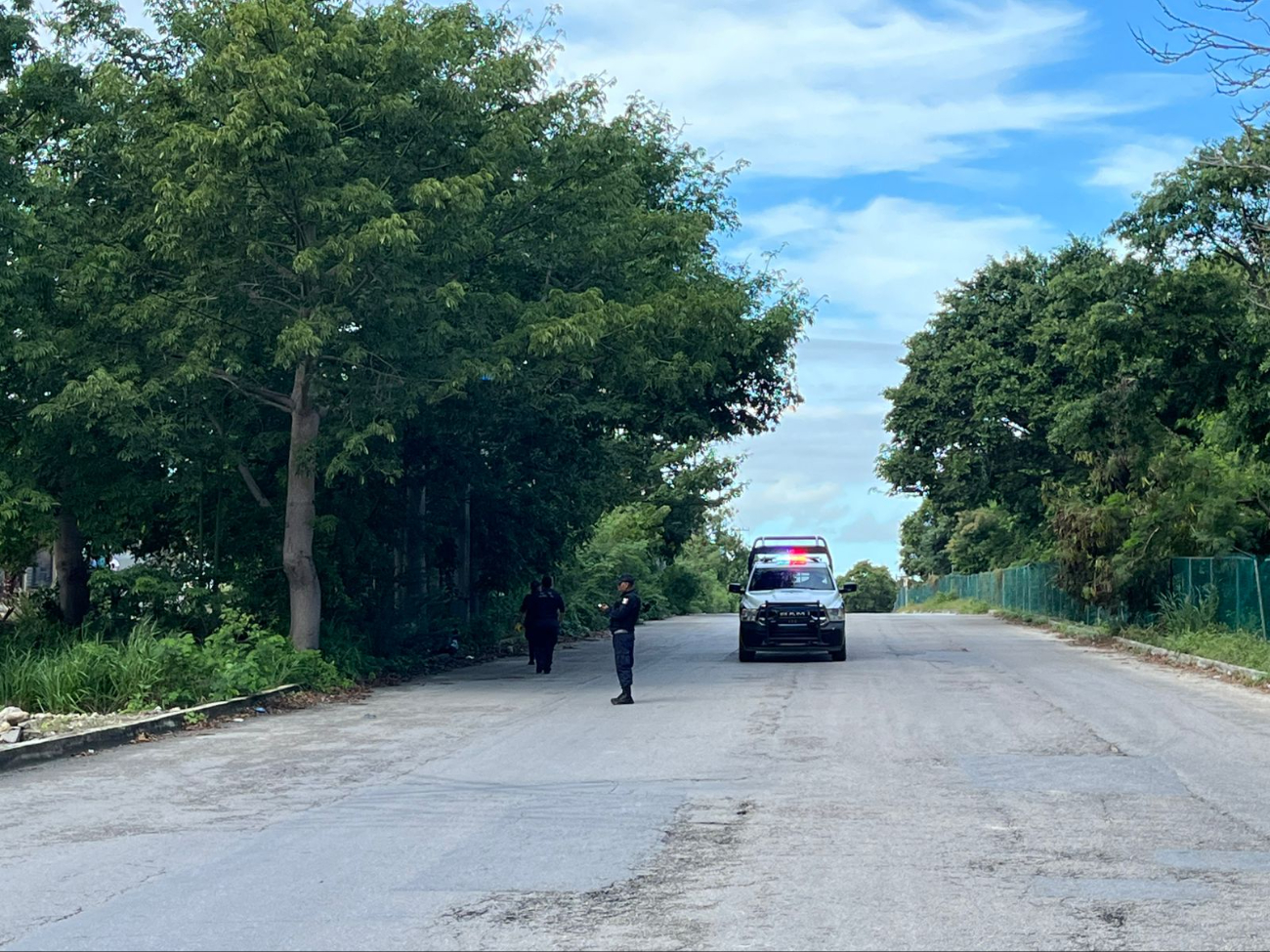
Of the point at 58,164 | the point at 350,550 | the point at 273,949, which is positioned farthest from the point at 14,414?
the point at 273,949

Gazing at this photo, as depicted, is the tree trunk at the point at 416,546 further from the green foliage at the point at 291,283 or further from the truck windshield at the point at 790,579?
the truck windshield at the point at 790,579

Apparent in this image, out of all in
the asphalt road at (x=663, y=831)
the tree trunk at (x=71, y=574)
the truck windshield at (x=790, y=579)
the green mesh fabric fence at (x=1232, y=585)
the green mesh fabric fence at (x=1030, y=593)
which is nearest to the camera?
the asphalt road at (x=663, y=831)

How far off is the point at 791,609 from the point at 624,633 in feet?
27.9

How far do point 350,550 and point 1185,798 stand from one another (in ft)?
56.7

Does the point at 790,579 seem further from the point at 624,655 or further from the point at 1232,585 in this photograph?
the point at 624,655

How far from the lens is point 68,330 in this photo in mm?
22094

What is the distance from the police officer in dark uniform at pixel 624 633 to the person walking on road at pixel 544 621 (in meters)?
6.05

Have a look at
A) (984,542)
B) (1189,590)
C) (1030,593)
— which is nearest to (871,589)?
(984,542)

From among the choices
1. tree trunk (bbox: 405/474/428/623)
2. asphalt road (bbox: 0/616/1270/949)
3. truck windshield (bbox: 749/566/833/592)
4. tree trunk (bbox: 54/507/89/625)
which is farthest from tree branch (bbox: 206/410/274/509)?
truck windshield (bbox: 749/566/833/592)

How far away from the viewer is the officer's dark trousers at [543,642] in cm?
2578

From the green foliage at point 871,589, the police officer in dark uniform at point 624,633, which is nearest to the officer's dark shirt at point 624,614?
the police officer in dark uniform at point 624,633

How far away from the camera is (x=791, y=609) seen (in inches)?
1069

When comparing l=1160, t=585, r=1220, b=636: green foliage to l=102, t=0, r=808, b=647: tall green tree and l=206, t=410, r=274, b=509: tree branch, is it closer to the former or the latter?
l=102, t=0, r=808, b=647: tall green tree

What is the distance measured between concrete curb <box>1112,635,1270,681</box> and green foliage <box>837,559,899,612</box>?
286ft
